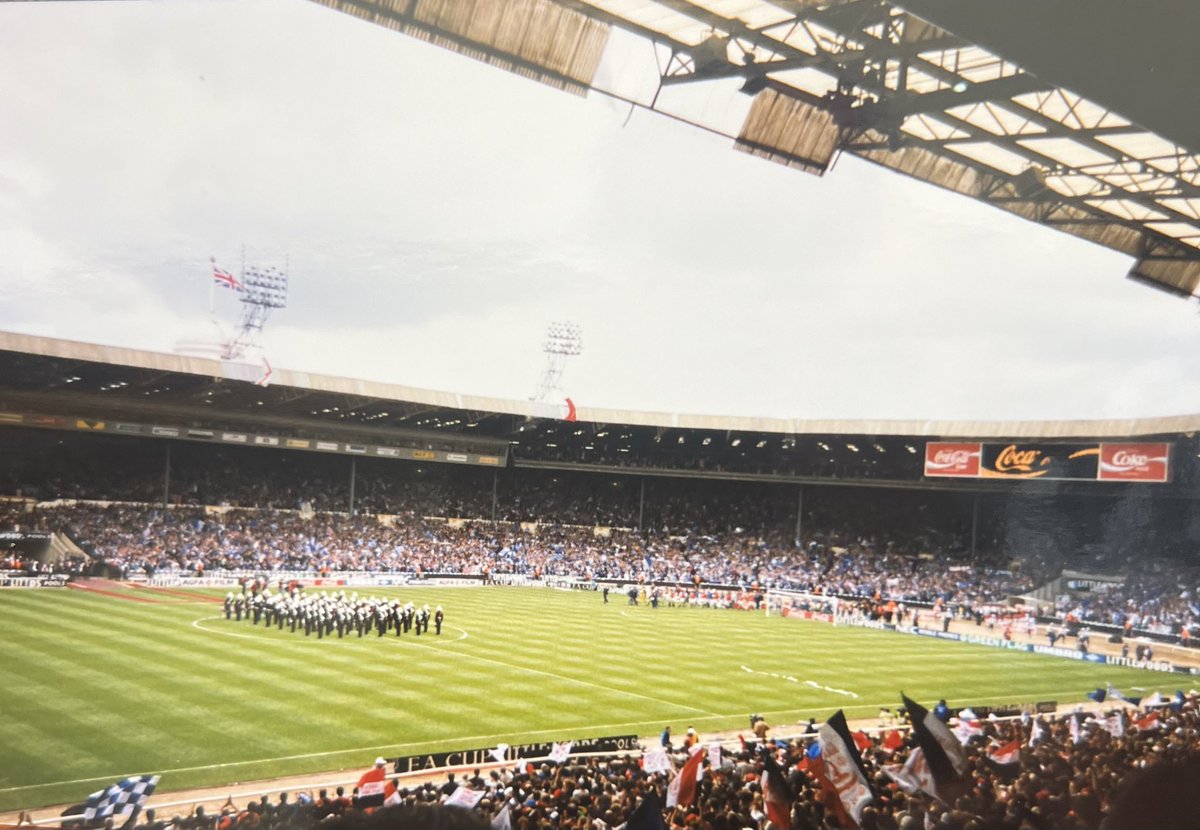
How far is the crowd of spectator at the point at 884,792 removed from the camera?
3445 mm

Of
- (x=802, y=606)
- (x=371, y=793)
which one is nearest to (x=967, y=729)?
(x=371, y=793)

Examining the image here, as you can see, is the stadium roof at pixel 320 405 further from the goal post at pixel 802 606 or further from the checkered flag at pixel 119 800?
the checkered flag at pixel 119 800

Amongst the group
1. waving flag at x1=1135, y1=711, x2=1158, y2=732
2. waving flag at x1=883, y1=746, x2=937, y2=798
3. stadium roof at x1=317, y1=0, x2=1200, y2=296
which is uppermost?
stadium roof at x1=317, y1=0, x2=1200, y2=296

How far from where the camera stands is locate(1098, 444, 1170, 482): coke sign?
62.3ft

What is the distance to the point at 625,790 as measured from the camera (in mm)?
6703

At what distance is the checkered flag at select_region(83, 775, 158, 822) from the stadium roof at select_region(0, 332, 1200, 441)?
7.04m

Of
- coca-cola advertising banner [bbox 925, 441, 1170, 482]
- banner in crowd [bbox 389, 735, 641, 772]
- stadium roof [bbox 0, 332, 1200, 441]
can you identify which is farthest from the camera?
coca-cola advertising banner [bbox 925, 441, 1170, 482]

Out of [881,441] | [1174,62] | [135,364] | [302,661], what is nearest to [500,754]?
[302,661]

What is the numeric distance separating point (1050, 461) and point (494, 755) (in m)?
19.6

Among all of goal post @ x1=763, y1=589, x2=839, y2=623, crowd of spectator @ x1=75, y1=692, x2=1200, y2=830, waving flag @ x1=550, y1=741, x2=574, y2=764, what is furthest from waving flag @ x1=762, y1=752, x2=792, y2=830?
goal post @ x1=763, y1=589, x2=839, y2=623

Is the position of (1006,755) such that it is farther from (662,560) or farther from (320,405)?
(662,560)

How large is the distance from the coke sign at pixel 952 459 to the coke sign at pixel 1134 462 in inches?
190

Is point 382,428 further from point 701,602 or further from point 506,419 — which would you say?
point 701,602

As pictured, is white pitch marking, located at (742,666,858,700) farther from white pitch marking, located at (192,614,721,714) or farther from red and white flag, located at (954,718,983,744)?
red and white flag, located at (954,718,983,744)
